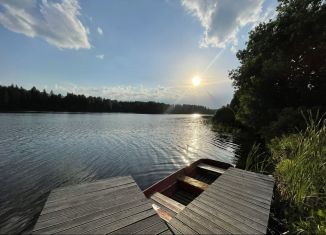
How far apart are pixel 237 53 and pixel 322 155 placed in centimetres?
2213

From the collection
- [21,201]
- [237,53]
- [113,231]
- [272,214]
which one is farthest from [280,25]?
[21,201]

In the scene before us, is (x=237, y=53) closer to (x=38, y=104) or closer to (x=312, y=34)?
(x=312, y=34)

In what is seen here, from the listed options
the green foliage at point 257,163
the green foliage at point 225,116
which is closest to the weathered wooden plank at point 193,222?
the green foliage at point 257,163

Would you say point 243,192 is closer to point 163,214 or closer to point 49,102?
point 163,214

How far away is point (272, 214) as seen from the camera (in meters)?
5.03

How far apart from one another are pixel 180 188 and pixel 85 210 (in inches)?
163

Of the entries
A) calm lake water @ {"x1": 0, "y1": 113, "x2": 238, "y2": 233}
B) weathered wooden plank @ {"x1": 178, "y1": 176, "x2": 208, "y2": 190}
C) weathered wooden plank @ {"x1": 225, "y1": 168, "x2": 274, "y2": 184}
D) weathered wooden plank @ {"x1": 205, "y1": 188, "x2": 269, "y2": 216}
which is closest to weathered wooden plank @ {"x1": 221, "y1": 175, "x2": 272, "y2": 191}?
weathered wooden plank @ {"x1": 225, "y1": 168, "x2": 274, "y2": 184}

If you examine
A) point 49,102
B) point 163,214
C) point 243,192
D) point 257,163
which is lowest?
point 163,214

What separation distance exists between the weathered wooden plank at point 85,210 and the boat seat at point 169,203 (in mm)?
1218

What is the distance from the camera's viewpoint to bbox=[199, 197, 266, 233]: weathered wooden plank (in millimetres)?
3452

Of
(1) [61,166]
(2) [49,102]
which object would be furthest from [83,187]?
(2) [49,102]

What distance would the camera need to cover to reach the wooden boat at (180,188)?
4.94m

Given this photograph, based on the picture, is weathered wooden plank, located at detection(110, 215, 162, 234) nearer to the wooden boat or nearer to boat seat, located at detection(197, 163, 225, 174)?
the wooden boat

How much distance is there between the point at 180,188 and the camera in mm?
6938
